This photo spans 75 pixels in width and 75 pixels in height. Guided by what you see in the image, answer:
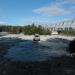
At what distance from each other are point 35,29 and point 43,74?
260 feet

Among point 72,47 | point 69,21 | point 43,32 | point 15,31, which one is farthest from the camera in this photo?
point 69,21

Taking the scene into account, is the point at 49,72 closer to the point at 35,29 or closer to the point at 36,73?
the point at 36,73

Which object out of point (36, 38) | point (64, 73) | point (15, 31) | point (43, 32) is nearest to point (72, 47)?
point (64, 73)

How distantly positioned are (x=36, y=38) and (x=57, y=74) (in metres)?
45.1

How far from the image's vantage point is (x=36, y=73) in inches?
722

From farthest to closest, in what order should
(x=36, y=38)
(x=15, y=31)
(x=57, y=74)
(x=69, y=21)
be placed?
(x=69, y=21) → (x=15, y=31) → (x=36, y=38) → (x=57, y=74)

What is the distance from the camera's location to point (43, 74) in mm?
17891

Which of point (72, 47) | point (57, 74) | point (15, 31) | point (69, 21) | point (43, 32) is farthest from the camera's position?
point (69, 21)

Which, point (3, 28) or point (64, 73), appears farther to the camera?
point (3, 28)

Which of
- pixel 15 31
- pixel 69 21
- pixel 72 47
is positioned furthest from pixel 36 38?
pixel 69 21

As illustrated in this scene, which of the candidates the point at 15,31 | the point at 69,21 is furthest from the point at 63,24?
the point at 15,31

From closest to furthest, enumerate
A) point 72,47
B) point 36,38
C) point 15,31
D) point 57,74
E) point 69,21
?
point 57,74 < point 72,47 < point 36,38 < point 15,31 < point 69,21

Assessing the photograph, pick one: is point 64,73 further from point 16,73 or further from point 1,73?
point 1,73

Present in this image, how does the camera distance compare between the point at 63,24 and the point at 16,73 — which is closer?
the point at 16,73
